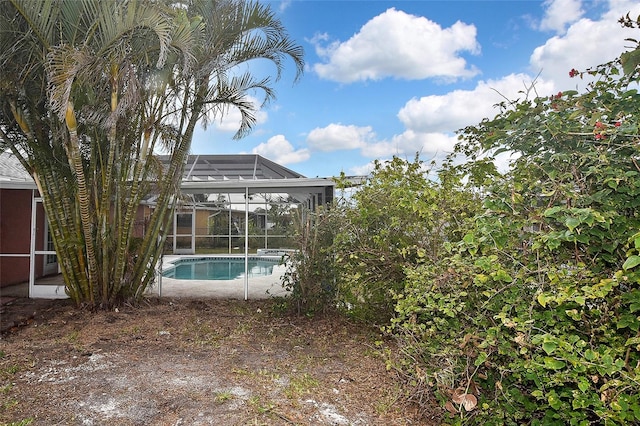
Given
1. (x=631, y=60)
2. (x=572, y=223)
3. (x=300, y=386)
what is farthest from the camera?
(x=300, y=386)

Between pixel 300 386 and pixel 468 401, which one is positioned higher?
pixel 468 401

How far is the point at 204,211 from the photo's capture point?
19.9 meters

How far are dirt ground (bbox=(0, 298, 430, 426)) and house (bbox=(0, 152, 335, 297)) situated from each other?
199 cm

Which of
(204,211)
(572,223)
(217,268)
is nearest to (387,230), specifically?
(572,223)

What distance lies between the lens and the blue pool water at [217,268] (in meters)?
13.9

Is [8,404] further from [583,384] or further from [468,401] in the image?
[583,384]

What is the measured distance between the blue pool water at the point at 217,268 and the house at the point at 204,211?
1.28 m

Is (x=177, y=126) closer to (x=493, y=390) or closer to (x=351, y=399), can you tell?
(x=351, y=399)

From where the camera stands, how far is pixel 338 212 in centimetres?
621

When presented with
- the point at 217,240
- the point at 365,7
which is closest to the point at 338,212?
the point at 365,7

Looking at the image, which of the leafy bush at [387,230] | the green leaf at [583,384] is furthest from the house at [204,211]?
the green leaf at [583,384]

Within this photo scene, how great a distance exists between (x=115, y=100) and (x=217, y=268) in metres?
11.2

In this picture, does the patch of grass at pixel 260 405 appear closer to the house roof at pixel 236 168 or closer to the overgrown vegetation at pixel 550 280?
the overgrown vegetation at pixel 550 280

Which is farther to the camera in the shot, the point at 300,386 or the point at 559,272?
the point at 300,386
